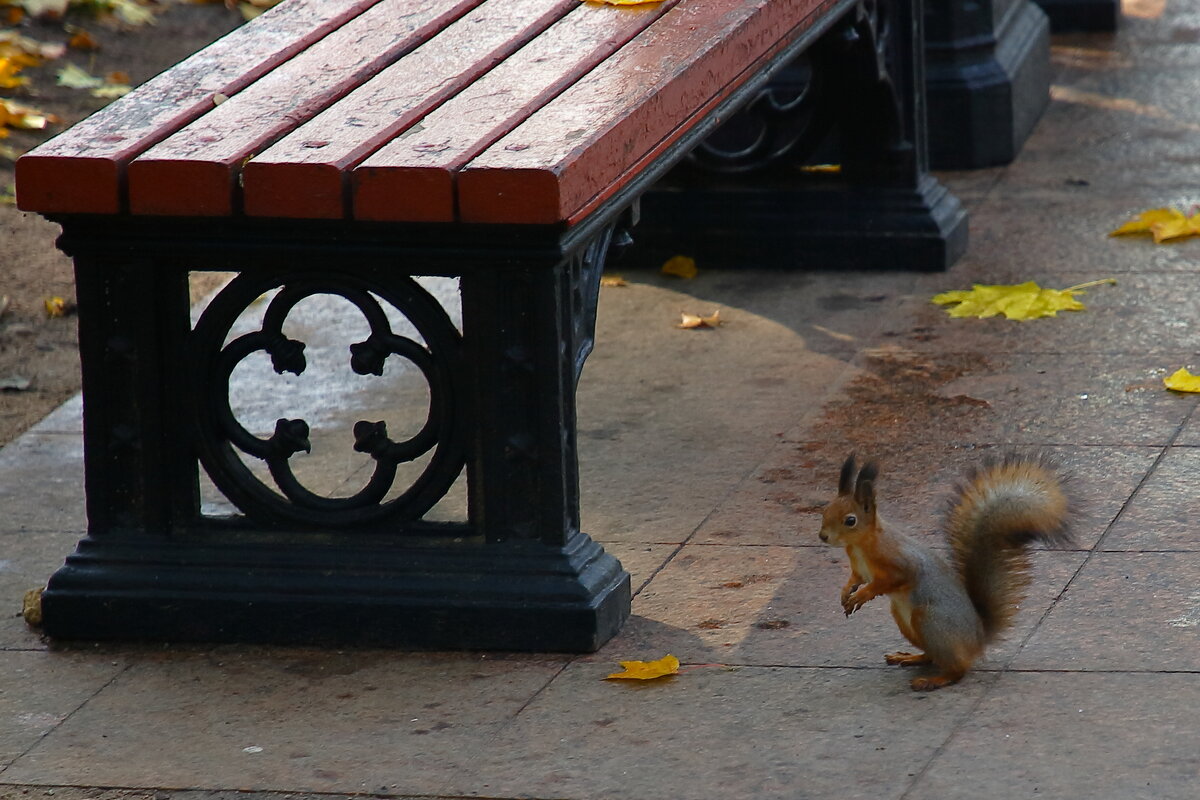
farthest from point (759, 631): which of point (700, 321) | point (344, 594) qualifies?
point (700, 321)

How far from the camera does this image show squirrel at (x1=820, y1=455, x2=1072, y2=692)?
3.51m

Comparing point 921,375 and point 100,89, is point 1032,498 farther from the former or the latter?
point 100,89

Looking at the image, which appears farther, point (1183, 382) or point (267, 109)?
point (1183, 382)

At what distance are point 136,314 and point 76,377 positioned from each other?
224 cm

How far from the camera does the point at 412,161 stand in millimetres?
3672

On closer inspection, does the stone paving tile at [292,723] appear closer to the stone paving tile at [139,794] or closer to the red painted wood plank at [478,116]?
the stone paving tile at [139,794]

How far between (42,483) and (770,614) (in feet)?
7.27

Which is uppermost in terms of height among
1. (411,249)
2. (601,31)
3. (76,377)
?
(601,31)

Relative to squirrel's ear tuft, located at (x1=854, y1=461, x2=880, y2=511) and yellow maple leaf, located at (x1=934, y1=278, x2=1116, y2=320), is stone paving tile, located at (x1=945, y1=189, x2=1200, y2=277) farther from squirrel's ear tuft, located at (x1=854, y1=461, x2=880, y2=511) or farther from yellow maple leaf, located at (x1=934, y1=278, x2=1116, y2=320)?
squirrel's ear tuft, located at (x1=854, y1=461, x2=880, y2=511)

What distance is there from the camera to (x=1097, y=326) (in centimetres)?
593

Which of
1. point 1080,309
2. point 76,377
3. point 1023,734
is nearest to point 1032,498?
point 1023,734

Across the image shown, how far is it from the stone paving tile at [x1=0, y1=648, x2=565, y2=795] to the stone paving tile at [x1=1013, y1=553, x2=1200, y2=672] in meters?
1.05

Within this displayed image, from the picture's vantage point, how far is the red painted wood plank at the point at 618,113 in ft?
11.8

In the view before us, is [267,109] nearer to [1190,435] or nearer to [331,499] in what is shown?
[331,499]
